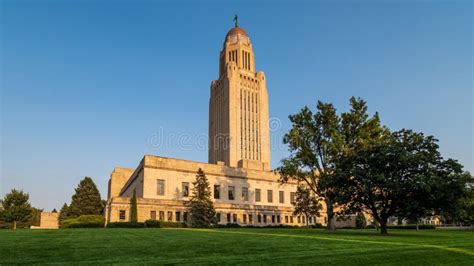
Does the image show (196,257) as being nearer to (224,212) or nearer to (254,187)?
(224,212)

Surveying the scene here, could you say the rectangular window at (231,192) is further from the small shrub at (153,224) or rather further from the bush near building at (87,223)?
the bush near building at (87,223)

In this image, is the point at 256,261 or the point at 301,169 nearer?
the point at 256,261

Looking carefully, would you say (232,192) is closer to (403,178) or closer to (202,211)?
(202,211)

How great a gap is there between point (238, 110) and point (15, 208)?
180 ft

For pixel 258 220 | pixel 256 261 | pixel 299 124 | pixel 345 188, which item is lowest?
pixel 258 220

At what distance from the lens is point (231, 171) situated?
61.5 meters

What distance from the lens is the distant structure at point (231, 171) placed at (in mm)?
51906

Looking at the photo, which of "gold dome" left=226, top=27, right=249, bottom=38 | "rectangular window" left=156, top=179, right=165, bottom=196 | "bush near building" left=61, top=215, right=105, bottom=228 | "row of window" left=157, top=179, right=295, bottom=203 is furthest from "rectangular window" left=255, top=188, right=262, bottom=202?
"gold dome" left=226, top=27, right=249, bottom=38

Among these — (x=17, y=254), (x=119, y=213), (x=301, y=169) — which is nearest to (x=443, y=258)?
(x=17, y=254)

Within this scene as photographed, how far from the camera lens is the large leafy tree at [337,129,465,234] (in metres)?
24.9

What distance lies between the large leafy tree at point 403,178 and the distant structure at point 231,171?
72.2ft

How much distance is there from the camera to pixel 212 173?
59000 millimetres

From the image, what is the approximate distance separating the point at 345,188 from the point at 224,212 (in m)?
29.4

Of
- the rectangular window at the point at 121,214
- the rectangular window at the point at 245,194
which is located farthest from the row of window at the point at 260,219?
the rectangular window at the point at 121,214
